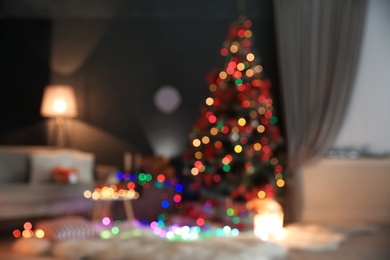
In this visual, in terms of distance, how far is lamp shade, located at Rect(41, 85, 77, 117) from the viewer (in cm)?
703

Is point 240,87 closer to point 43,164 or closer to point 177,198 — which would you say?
point 177,198

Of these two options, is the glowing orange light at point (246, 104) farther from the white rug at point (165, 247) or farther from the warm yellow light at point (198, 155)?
the white rug at point (165, 247)

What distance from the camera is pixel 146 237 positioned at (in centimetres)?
526

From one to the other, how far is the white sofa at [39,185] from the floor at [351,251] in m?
0.37

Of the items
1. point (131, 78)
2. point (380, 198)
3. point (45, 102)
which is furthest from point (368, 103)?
point (45, 102)

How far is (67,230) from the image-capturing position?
508cm

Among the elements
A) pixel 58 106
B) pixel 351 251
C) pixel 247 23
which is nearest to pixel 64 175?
pixel 58 106

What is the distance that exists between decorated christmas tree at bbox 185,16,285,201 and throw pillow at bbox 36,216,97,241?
1654 mm

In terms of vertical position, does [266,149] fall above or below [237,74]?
below

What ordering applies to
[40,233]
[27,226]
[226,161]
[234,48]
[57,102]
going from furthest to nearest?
[57,102] → [234,48] → [226,161] → [27,226] → [40,233]

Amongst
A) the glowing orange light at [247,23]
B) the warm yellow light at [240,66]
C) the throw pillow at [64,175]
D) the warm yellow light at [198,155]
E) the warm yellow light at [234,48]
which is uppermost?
the glowing orange light at [247,23]

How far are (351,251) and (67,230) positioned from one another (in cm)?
265

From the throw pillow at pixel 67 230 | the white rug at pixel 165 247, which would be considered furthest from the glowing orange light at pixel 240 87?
the throw pillow at pixel 67 230

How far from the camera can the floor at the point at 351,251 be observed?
479cm
